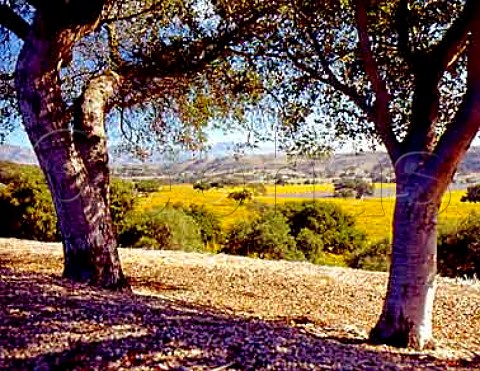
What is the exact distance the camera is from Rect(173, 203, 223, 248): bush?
69.1 feet

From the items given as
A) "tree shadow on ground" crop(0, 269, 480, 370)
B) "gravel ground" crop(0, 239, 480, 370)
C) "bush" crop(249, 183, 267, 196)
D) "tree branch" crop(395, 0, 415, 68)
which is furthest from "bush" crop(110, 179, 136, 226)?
"tree branch" crop(395, 0, 415, 68)

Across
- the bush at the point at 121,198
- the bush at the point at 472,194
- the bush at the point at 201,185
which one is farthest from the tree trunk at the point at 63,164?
the bush at the point at 121,198

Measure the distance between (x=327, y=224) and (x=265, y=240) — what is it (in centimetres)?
395

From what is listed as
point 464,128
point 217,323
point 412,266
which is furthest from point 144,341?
point 464,128

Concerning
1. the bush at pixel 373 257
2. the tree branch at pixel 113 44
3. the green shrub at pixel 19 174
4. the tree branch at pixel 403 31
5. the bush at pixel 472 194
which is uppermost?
the tree branch at pixel 113 44

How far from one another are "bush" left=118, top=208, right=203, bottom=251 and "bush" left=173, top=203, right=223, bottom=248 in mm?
1941

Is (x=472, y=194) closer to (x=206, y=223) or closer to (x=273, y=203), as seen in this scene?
(x=273, y=203)

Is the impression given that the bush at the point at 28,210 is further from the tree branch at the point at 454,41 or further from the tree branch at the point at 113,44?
the tree branch at the point at 454,41

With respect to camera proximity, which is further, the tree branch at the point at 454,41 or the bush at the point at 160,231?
the bush at the point at 160,231

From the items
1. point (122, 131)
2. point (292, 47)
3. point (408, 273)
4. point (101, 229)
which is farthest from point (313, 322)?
point (122, 131)

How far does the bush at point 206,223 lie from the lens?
830 inches

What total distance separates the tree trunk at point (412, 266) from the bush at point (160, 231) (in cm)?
1236

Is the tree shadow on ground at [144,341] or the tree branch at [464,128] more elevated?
the tree branch at [464,128]

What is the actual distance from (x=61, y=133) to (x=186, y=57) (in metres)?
2.17
